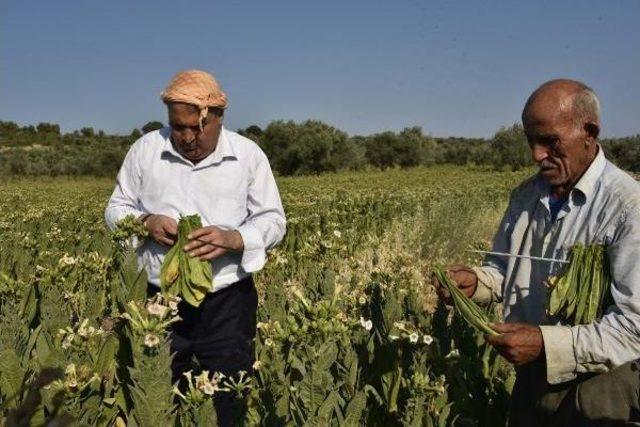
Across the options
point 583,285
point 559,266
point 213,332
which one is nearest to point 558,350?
point 583,285

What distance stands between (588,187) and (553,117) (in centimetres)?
31

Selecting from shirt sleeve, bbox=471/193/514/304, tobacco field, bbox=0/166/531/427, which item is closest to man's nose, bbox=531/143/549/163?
shirt sleeve, bbox=471/193/514/304

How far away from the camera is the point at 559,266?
8.61 feet

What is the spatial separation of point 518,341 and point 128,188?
2395 millimetres

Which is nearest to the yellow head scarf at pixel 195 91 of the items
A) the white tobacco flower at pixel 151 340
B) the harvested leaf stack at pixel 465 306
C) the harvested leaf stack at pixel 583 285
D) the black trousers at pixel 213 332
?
the black trousers at pixel 213 332

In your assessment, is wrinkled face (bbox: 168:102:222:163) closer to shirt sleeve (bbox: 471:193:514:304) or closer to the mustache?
shirt sleeve (bbox: 471:193:514:304)

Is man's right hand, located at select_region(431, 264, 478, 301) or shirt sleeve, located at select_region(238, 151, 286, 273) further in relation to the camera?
shirt sleeve, located at select_region(238, 151, 286, 273)

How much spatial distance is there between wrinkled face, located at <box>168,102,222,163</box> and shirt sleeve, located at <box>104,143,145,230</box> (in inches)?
11.8

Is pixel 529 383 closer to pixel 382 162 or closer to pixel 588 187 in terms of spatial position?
pixel 588 187

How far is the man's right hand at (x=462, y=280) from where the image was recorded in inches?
119

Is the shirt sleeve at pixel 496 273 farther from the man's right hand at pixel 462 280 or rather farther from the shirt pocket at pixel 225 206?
the shirt pocket at pixel 225 206

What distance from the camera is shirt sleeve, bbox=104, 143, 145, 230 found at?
3.60 meters

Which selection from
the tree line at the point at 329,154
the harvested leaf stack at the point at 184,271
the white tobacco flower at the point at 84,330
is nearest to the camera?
the white tobacco flower at the point at 84,330

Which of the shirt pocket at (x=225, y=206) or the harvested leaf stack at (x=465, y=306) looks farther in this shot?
the shirt pocket at (x=225, y=206)
